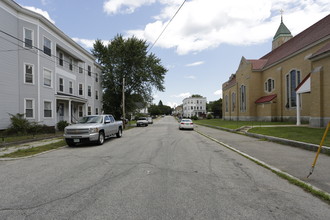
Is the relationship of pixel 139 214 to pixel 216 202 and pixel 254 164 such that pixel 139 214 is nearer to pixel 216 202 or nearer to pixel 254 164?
pixel 216 202

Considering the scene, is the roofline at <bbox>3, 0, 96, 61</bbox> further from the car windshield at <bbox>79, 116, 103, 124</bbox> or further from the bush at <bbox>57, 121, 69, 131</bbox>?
the car windshield at <bbox>79, 116, 103, 124</bbox>

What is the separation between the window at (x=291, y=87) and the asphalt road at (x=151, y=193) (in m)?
25.8

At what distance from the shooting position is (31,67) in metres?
17.2

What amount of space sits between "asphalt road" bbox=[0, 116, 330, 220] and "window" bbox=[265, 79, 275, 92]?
30.2m

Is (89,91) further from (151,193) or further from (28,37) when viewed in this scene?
(151,193)

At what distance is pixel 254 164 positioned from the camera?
6523 millimetres

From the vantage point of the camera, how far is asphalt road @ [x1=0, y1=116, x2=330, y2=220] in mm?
3184

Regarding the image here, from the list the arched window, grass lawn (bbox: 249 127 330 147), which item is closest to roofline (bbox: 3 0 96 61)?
grass lawn (bbox: 249 127 330 147)

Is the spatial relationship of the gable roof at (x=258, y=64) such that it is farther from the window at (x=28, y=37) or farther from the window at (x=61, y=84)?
the window at (x=28, y=37)

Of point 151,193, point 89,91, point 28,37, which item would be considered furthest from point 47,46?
point 151,193

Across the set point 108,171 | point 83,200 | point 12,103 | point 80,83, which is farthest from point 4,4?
point 83,200

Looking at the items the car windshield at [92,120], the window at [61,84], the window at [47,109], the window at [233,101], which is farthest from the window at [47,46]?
the window at [233,101]

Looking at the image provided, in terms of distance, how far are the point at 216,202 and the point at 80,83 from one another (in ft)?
85.9

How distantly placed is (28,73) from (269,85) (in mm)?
34253
